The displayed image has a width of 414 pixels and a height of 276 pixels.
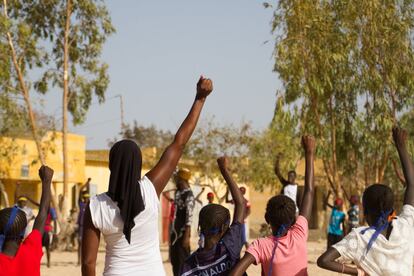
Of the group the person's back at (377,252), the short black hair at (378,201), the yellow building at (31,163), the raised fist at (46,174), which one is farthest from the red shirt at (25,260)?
the yellow building at (31,163)

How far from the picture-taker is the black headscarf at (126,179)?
4.20 metres

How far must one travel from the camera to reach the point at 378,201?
486cm

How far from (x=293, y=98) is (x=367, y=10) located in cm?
321

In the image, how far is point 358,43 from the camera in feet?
76.5

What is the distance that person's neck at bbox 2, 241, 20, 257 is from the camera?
5059 millimetres

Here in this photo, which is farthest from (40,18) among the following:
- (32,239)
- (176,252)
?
(32,239)

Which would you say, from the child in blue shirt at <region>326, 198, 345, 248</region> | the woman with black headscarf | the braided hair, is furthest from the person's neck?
the child in blue shirt at <region>326, 198, 345, 248</region>

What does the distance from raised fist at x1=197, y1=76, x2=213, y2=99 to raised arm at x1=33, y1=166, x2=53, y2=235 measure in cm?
119

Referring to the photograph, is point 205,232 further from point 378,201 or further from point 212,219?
point 378,201

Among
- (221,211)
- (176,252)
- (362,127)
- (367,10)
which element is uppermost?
(367,10)

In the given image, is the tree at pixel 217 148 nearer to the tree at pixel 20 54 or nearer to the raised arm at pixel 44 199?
the tree at pixel 20 54

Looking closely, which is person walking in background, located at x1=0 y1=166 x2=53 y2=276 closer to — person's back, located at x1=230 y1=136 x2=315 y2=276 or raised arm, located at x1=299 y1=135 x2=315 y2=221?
person's back, located at x1=230 y1=136 x2=315 y2=276

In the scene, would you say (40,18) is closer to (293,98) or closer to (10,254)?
(293,98)

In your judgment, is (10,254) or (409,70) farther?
Result: (409,70)
